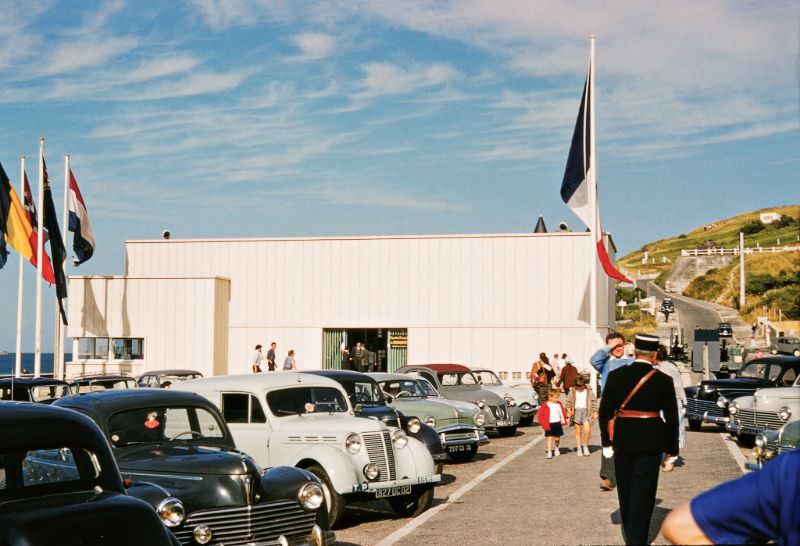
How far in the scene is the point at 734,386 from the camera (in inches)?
876

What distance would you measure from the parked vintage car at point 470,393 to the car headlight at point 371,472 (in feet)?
31.1

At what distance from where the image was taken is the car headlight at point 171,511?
7.39 m

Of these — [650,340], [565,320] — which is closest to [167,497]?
[650,340]

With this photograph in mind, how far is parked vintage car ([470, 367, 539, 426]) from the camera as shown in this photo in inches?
914

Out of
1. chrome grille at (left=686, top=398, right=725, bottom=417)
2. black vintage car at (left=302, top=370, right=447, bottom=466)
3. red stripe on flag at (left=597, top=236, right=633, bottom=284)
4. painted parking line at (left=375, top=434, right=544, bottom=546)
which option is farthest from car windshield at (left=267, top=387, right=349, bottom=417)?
red stripe on flag at (left=597, top=236, right=633, bottom=284)

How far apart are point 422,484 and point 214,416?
299cm

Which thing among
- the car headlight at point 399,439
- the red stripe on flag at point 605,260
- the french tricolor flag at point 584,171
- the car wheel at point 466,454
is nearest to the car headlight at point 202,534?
the car headlight at point 399,439

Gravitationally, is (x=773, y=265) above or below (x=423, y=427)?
above

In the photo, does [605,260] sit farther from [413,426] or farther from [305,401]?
[305,401]

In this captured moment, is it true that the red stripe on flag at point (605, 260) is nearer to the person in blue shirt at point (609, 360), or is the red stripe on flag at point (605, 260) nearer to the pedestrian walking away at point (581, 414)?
the pedestrian walking away at point (581, 414)

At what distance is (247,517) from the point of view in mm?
7902

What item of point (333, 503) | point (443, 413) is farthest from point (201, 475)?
point (443, 413)

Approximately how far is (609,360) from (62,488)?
741 cm

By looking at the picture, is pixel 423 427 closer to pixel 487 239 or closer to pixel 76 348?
pixel 487 239
